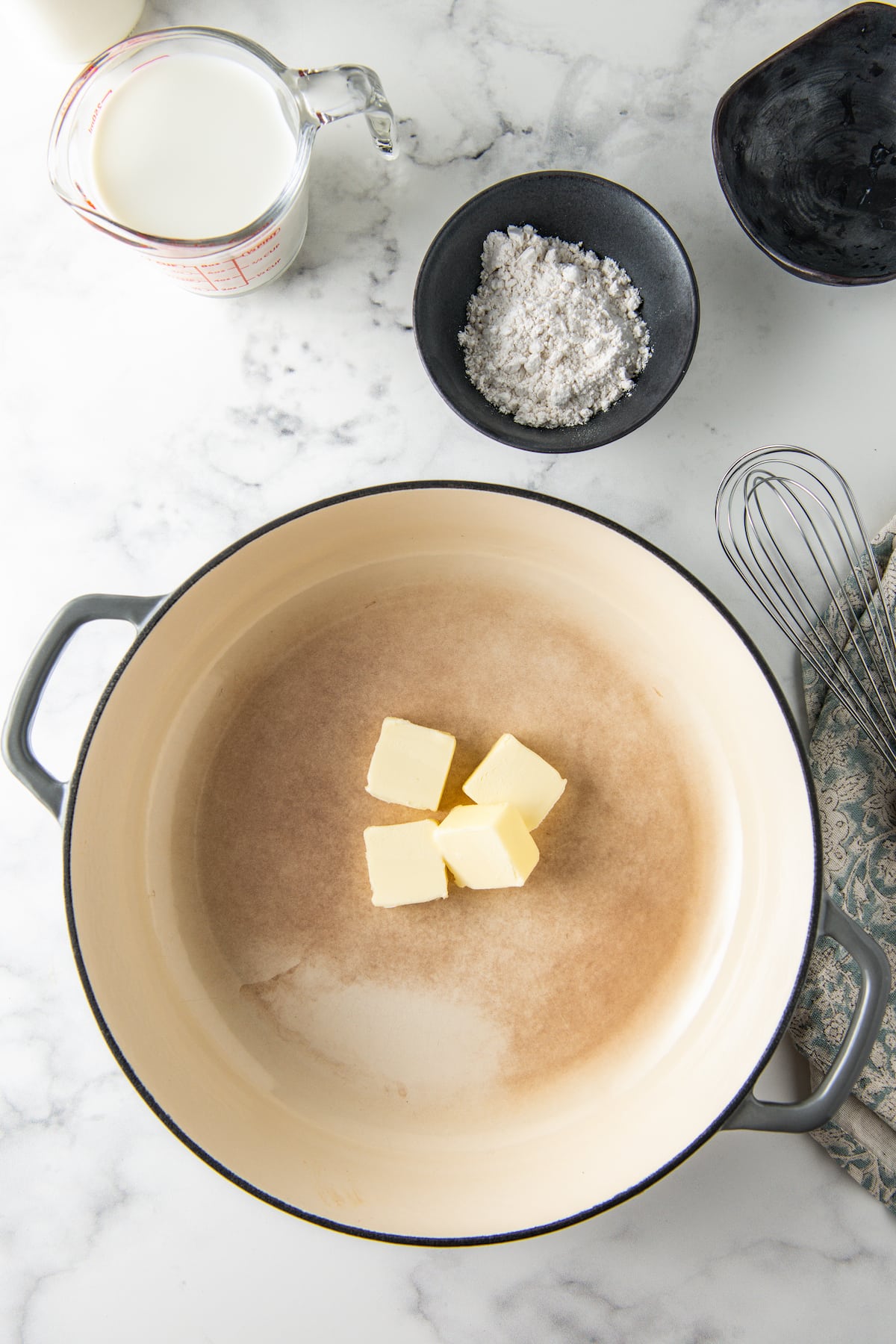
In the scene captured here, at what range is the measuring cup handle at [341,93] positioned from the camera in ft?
2.25

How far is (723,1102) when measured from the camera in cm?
72

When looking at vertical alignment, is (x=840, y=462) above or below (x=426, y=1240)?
above

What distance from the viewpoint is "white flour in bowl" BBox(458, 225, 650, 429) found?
716 mm

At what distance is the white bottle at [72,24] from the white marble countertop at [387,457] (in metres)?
0.04

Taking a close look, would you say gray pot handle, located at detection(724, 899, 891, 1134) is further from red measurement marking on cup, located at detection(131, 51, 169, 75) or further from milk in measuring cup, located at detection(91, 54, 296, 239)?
red measurement marking on cup, located at detection(131, 51, 169, 75)

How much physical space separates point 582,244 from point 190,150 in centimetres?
32

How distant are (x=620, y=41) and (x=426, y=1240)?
1.02 meters

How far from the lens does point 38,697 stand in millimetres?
699

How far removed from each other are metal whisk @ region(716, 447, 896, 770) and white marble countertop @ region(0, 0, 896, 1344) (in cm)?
2

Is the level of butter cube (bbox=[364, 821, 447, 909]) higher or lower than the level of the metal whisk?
lower

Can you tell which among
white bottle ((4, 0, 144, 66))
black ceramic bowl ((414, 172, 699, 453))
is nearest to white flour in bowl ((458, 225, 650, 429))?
black ceramic bowl ((414, 172, 699, 453))

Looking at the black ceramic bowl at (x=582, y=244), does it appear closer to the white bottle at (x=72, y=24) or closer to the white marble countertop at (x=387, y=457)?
the white marble countertop at (x=387, y=457)

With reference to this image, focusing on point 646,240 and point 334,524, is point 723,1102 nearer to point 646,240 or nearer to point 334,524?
point 334,524

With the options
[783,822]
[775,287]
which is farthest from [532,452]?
[783,822]
